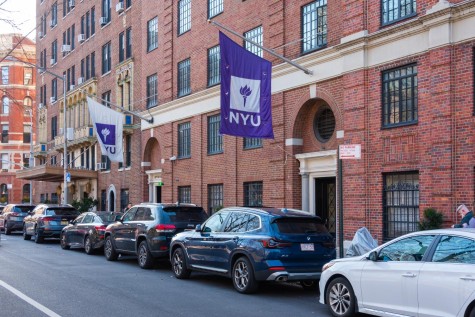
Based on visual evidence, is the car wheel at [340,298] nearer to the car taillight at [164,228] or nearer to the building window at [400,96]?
the car taillight at [164,228]

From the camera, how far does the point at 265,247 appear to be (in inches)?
475

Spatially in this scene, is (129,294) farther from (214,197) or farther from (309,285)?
(214,197)

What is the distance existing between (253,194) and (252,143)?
1.87 metres

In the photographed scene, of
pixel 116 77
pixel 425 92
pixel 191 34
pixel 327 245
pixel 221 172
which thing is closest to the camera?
pixel 327 245

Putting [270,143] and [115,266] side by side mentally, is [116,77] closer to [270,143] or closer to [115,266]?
[270,143]

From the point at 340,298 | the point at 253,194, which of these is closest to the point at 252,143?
the point at 253,194

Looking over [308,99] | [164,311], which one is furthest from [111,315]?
[308,99]

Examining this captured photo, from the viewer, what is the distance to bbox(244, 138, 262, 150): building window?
23.2m

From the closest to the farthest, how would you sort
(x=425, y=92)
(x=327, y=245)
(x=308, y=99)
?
(x=327, y=245), (x=425, y=92), (x=308, y=99)

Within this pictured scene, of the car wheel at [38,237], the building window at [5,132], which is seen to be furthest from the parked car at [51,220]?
the building window at [5,132]

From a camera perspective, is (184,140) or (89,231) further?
(184,140)

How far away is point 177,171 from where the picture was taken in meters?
29.5

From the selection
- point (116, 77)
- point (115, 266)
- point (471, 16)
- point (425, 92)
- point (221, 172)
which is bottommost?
point (115, 266)

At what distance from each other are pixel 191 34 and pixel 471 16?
604 inches
